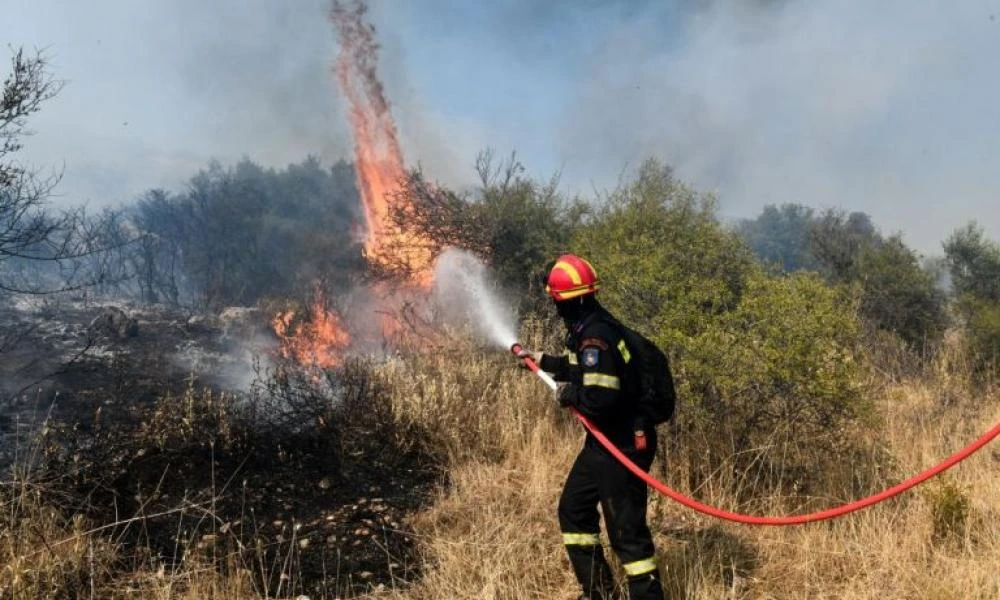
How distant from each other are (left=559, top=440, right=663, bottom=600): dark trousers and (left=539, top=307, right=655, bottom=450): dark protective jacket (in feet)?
0.46

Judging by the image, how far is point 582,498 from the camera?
3525 millimetres

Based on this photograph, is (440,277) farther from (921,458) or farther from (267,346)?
(921,458)

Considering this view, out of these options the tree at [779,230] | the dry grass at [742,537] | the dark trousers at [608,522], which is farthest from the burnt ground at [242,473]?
the tree at [779,230]

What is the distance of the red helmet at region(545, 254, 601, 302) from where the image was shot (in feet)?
11.8

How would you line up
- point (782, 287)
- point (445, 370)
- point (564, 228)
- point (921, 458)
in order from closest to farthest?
point (782, 287) → point (921, 458) → point (445, 370) → point (564, 228)

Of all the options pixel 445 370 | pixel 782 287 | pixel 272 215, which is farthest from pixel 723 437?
pixel 272 215

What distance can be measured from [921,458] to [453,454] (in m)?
4.58

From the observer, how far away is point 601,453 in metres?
3.43

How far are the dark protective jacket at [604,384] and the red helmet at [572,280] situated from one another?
0.16 meters

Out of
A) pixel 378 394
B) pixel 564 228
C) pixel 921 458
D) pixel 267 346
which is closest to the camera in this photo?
pixel 921 458

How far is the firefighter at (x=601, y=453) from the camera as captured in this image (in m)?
3.29

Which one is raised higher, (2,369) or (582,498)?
(2,369)

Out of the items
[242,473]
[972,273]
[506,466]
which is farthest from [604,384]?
[972,273]

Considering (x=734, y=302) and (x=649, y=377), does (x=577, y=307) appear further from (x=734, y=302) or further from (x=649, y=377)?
(x=734, y=302)
